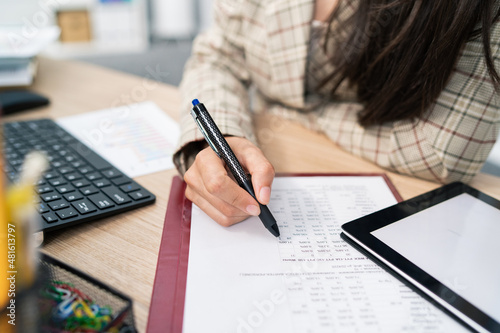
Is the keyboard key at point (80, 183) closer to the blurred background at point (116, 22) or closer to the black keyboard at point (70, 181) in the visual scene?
the black keyboard at point (70, 181)

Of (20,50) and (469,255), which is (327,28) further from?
(20,50)

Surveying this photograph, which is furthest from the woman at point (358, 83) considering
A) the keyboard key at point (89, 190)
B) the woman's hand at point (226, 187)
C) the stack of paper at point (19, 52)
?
the stack of paper at point (19, 52)

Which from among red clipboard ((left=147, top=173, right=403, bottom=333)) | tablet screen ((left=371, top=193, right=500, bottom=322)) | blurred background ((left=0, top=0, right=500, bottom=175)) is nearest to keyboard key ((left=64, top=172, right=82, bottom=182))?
red clipboard ((left=147, top=173, right=403, bottom=333))

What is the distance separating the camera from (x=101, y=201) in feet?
1.38

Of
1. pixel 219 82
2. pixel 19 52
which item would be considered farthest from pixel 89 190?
pixel 19 52

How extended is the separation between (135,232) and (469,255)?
1.08 feet

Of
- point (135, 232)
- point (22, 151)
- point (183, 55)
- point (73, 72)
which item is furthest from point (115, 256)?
point (183, 55)

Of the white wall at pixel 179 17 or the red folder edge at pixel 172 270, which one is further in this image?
the white wall at pixel 179 17

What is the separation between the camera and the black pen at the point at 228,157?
378mm

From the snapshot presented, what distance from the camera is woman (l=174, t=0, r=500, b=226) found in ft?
1.46

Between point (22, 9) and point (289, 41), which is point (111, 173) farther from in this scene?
point (22, 9)

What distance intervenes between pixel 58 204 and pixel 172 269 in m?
0.16

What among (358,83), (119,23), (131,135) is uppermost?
(358,83)

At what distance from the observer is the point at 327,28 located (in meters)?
0.58
